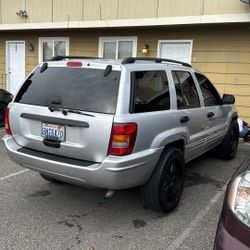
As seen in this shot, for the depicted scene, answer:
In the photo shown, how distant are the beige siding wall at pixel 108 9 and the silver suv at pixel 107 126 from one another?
4847mm

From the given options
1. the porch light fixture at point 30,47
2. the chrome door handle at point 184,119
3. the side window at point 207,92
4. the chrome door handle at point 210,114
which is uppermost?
the porch light fixture at point 30,47

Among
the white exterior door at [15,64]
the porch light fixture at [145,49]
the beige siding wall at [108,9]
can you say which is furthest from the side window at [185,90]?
the white exterior door at [15,64]

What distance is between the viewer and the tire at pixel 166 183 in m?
3.55

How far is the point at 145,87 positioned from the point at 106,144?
2.76ft

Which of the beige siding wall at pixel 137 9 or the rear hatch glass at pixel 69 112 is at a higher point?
the beige siding wall at pixel 137 9

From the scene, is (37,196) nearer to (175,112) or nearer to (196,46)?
(175,112)

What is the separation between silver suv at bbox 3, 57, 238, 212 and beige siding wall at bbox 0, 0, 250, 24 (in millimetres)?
4847

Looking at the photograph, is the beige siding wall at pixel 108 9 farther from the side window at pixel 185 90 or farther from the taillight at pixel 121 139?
the taillight at pixel 121 139

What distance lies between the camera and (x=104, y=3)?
9.83 meters

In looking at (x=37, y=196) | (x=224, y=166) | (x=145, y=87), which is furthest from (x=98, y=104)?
(x=224, y=166)

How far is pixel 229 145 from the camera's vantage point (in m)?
6.21

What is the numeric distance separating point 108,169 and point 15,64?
445 inches

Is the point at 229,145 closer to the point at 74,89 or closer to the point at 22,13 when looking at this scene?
the point at 74,89

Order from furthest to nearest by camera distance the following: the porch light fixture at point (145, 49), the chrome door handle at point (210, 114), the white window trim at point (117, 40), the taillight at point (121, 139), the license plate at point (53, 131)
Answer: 1. the white window trim at point (117, 40)
2. the porch light fixture at point (145, 49)
3. the chrome door handle at point (210, 114)
4. the license plate at point (53, 131)
5. the taillight at point (121, 139)
